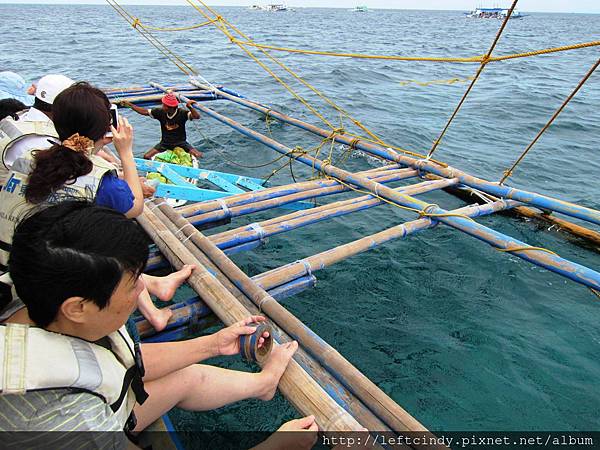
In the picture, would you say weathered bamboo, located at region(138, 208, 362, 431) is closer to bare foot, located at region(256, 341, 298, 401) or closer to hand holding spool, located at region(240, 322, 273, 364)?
bare foot, located at region(256, 341, 298, 401)

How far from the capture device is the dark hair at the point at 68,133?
206cm

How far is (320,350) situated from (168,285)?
1285mm

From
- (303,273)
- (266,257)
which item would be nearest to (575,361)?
(303,273)

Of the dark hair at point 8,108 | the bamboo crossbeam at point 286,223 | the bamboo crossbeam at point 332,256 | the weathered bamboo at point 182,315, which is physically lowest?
the weathered bamboo at point 182,315

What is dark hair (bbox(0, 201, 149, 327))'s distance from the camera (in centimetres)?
122

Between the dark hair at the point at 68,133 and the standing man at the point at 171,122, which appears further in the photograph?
the standing man at the point at 171,122

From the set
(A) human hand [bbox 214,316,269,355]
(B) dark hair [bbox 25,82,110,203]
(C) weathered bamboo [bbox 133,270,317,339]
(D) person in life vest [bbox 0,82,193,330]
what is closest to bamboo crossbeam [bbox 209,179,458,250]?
(C) weathered bamboo [bbox 133,270,317,339]

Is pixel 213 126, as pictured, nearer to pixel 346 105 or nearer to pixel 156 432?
pixel 346 105

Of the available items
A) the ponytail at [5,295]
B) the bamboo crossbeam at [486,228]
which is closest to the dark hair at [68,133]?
the ponytail at [5,295]

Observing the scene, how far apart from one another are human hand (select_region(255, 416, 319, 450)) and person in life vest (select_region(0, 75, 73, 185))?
2.26m

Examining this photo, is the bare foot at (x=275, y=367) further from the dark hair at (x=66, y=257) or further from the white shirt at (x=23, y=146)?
the white shirt at (x=23, y=146)

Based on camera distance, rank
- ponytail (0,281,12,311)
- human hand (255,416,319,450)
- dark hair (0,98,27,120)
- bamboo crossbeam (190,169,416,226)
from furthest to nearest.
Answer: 1. bamboo crossbeam (190,169,416,226)
2. dark hair (0,98,27,120)
3. human hand (255,416,319,450)
4. ponytail (0,281,12,311)

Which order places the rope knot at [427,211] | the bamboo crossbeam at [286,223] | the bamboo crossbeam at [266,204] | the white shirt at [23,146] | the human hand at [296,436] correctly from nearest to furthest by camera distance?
1. the human hand at [296,436]
2. the white shirt at [23,146]
3. the bamboo crossbeam at [286,223]
4. the bamboo crossbeam at [266,204]
5. the rope knot at [427,211]

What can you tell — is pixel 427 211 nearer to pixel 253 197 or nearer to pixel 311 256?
pixel 311 256
